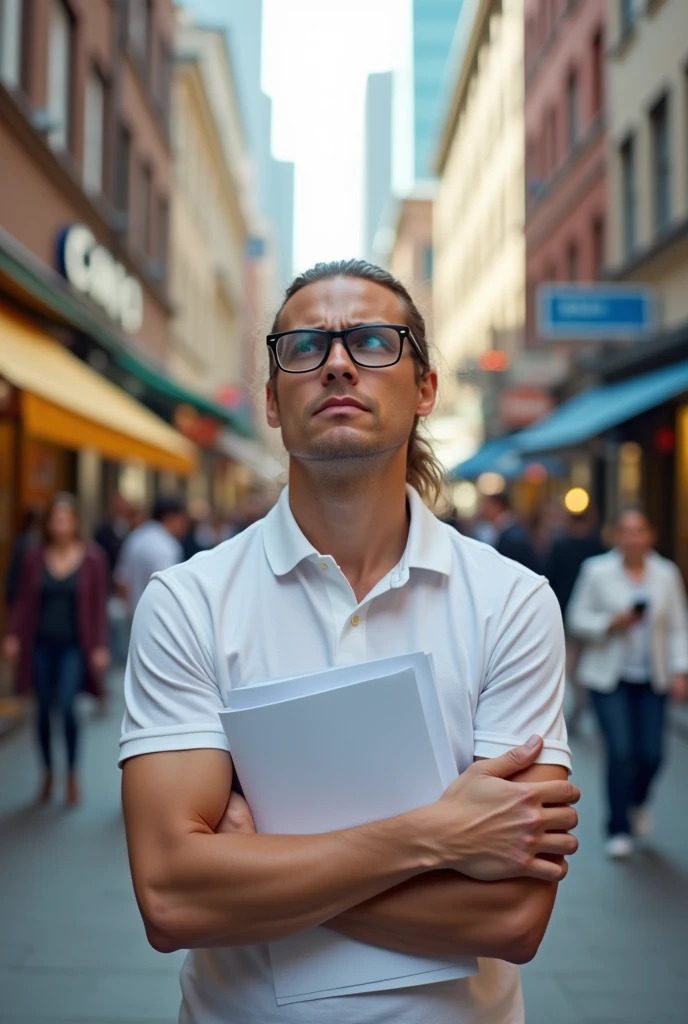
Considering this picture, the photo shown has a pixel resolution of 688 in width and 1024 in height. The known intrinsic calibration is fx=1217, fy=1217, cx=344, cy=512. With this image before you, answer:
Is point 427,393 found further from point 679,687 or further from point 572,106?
point 572,106

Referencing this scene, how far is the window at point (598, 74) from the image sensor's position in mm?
24531

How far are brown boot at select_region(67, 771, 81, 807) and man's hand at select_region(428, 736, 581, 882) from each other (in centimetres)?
656

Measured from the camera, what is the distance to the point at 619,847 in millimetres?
6918

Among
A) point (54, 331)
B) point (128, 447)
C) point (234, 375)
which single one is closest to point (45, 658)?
point (128, 447)

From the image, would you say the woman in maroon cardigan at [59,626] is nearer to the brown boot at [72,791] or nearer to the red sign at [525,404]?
the brown boot at [72,791]

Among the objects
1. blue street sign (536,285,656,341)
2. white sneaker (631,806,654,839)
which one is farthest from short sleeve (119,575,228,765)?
blue street sign (536,285,656,341)

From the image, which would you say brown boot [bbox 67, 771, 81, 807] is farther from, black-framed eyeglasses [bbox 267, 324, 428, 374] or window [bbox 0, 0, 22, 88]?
window [bbox 0, 0, 22, 88]

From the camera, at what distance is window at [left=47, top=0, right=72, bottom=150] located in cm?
1592

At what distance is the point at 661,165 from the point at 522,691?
1782cm

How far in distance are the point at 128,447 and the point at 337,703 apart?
36.6ft

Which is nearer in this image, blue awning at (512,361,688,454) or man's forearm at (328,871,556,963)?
man's forearm at (328,871,556,963)

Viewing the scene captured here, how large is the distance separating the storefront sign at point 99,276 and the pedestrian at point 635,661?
34.6 feet

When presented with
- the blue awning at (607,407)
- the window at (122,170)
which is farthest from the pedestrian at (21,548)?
the window at (122,170)

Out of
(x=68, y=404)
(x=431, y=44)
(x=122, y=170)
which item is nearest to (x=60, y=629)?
(x=68, y=404)
